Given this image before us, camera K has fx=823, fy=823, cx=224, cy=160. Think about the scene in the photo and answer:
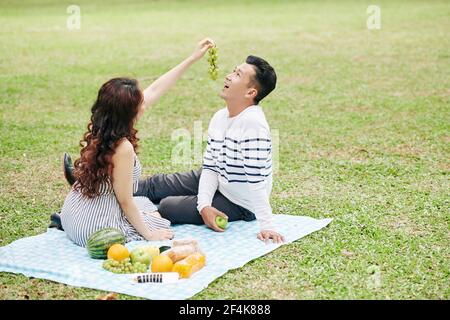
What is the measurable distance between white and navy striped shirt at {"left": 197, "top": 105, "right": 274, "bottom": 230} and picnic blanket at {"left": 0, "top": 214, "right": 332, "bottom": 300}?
0.71 feet

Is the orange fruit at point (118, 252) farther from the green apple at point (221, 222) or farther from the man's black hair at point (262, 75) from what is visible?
the man's black hair at point (262, 75)

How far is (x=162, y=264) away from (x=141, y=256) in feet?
0.65

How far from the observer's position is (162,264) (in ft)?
17.6

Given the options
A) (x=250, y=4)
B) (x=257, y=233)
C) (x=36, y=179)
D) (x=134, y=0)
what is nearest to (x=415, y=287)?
(x=257, y=233)

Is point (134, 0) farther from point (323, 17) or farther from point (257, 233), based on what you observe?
point (257, 233)

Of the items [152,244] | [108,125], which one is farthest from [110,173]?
[152,244]

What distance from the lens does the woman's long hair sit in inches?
229

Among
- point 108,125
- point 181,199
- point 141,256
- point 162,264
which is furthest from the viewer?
point 181,199

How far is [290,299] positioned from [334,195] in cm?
251

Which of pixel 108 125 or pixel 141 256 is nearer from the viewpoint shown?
pixel 141 256

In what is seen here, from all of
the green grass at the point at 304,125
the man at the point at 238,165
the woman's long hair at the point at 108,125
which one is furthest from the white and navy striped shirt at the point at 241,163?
the woman's long hair at the point at 108,125

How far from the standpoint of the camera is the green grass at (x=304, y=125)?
552 centimetres

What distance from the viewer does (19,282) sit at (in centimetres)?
536

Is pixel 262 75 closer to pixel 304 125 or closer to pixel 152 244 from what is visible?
pixel 152 244
